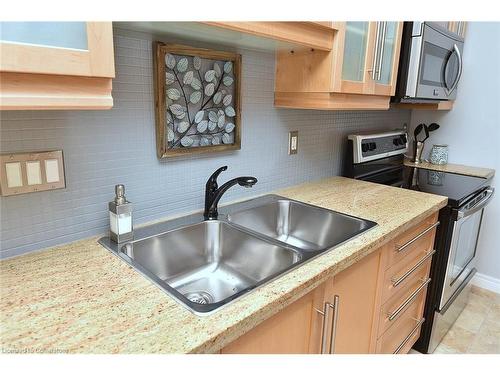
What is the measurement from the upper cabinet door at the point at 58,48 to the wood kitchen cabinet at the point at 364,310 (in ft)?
2.18

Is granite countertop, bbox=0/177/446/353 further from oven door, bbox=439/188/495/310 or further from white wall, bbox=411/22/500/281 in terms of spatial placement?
white wall, bbox=411/22/500/281

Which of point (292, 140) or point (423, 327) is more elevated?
point (292, 140)

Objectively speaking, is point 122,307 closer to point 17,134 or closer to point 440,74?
point 17,134

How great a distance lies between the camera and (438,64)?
1919 mm

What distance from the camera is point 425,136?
107 inches

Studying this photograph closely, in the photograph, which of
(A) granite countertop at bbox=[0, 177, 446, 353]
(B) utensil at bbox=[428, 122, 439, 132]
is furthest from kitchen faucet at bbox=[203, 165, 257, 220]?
(B) utensil at bbox=[428, 122, 439, 132]

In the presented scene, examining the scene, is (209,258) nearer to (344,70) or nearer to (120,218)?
(120,218)

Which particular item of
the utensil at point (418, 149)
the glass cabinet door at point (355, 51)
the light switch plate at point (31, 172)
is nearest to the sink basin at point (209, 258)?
the light switch plate at point (31, 172)

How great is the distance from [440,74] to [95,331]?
2113 millimetres

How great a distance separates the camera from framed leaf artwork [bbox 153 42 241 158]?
3.92ft

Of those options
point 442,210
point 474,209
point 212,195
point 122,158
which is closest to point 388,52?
point 442,210

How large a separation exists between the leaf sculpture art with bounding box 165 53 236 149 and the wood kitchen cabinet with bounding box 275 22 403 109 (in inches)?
11.6

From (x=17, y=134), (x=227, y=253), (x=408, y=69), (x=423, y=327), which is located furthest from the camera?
(x=423, y=327)

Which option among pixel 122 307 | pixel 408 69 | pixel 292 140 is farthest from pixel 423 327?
pixel 122 307
